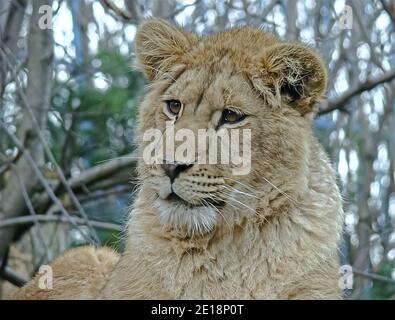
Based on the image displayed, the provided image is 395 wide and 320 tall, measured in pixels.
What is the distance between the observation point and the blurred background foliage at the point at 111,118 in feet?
25.2

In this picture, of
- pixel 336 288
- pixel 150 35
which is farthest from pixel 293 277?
pixel 150 35

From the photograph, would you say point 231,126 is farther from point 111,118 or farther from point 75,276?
point 111,118

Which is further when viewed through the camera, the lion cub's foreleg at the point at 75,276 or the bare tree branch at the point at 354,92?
the bare tree branch at the point at 354,92

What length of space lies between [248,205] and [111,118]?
591 cm

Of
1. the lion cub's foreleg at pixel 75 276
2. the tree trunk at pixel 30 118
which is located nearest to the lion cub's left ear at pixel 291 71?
the lion cub's foreleg at pixel 75 276

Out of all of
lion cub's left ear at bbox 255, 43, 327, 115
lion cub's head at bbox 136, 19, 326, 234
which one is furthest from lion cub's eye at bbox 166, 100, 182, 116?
lion cub's left ear at bbox 255, 43, 327, 115

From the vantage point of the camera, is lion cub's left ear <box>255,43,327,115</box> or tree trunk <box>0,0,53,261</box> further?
tree trunk <box>0,0,53,261</box>

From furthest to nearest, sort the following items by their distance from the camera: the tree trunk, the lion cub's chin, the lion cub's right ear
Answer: the tree trunk, the lion cub's right ear, the lion cub's chin

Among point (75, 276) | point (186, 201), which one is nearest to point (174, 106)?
point (186, 201)

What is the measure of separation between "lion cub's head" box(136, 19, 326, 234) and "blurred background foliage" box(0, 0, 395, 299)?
212 centimetres

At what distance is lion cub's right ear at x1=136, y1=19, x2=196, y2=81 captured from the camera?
16.3ft

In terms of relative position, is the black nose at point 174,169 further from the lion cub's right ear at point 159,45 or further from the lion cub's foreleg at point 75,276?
the lion cub's foreleg at point 75,276

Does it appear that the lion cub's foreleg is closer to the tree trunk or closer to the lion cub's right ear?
the lion cub's right ear

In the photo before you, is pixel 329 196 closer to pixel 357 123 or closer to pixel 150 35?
pixel 150 35
